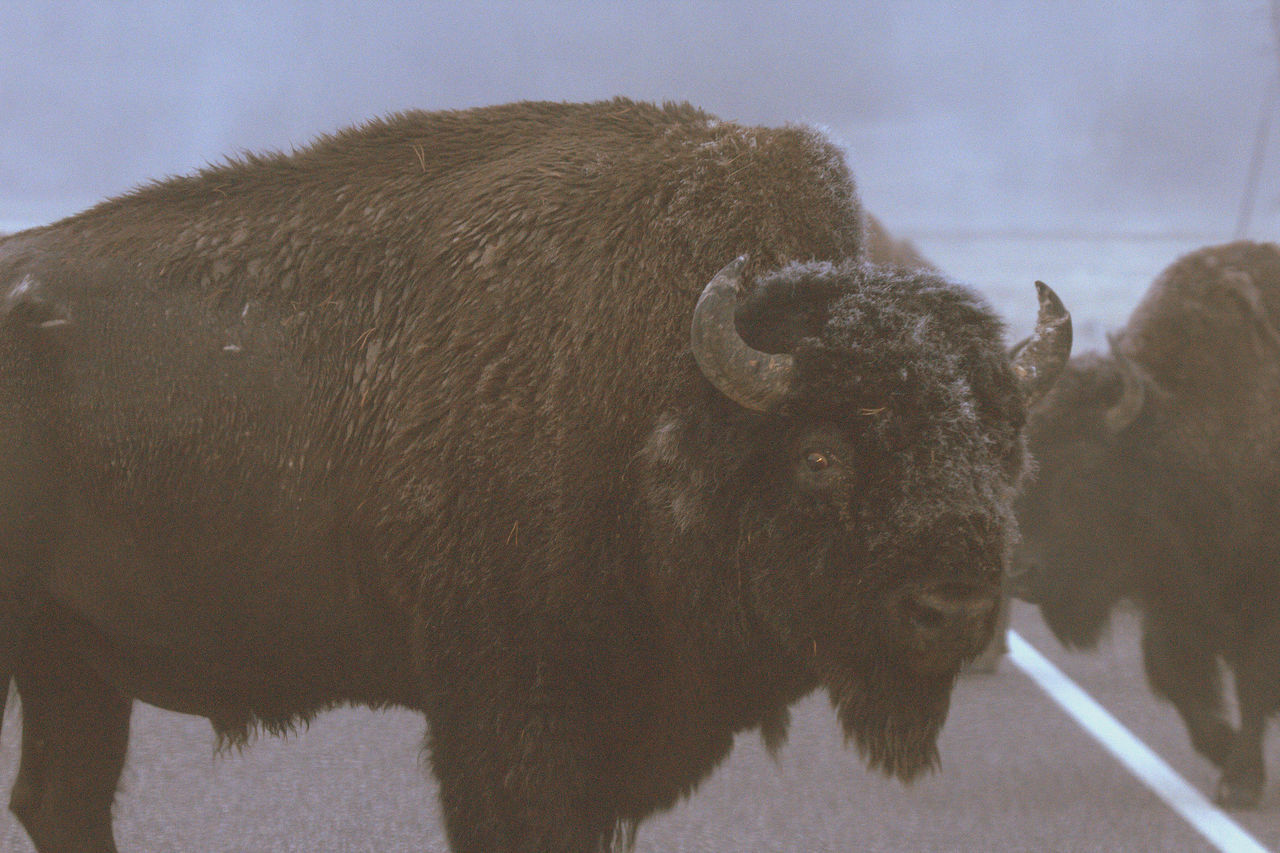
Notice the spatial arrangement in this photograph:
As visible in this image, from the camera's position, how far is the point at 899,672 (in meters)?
2.91

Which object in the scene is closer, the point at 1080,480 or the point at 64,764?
the point at 64,764

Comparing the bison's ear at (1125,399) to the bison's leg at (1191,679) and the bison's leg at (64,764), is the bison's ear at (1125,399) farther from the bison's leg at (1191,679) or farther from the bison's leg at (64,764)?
the bison's leg at (64,764)

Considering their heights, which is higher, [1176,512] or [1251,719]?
[1176,512]

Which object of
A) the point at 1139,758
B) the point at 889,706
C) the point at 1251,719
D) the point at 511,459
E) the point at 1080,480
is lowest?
the point at 1139,758

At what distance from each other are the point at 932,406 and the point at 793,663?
65 centimetres

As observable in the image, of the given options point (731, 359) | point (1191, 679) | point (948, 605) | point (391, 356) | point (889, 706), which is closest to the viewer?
point (948, 605)

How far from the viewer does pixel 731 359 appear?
2.85m

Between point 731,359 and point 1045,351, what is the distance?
770mm

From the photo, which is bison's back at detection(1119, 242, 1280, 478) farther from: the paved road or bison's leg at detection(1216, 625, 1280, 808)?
the paved road

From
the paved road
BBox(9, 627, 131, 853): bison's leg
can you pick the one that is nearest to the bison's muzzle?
the paved road

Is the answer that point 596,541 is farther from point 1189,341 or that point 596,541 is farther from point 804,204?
point 1189,341

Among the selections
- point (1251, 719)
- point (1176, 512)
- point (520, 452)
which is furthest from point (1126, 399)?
point (520, 452)

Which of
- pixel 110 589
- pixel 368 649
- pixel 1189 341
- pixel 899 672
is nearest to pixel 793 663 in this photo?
pixel 899 672

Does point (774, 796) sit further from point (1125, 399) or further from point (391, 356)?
point (391, 356)
